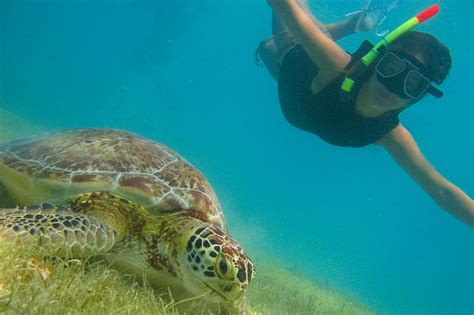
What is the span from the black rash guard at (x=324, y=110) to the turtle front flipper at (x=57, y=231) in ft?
11.7

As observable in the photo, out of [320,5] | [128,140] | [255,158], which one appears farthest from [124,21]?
[128,140]

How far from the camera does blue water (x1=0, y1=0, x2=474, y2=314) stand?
52938 millimetres

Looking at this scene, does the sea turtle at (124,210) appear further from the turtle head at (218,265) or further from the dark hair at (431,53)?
the dark hair at (431,53)

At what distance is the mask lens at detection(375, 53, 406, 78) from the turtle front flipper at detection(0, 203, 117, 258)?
3.62 meters

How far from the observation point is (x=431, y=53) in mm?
4828

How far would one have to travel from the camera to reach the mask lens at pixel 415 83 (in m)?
4.78

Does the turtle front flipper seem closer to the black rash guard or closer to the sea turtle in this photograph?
the sea turtle

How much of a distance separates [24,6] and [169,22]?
18.9 m

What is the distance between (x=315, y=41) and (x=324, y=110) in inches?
36.1

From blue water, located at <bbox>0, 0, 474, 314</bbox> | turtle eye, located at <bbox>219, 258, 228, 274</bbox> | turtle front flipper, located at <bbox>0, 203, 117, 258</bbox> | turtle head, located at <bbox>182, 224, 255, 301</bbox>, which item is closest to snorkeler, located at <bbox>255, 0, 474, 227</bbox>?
turtle head, located at <bbox>182, 224, 255, 301</bbox>

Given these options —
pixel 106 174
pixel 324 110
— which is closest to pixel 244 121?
pixel 324 110

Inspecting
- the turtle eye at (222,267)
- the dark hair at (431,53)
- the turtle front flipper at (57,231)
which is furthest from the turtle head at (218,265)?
the dark hair at (431,53)

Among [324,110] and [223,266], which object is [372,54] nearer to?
[324,110]

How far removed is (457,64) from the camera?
35.4m
